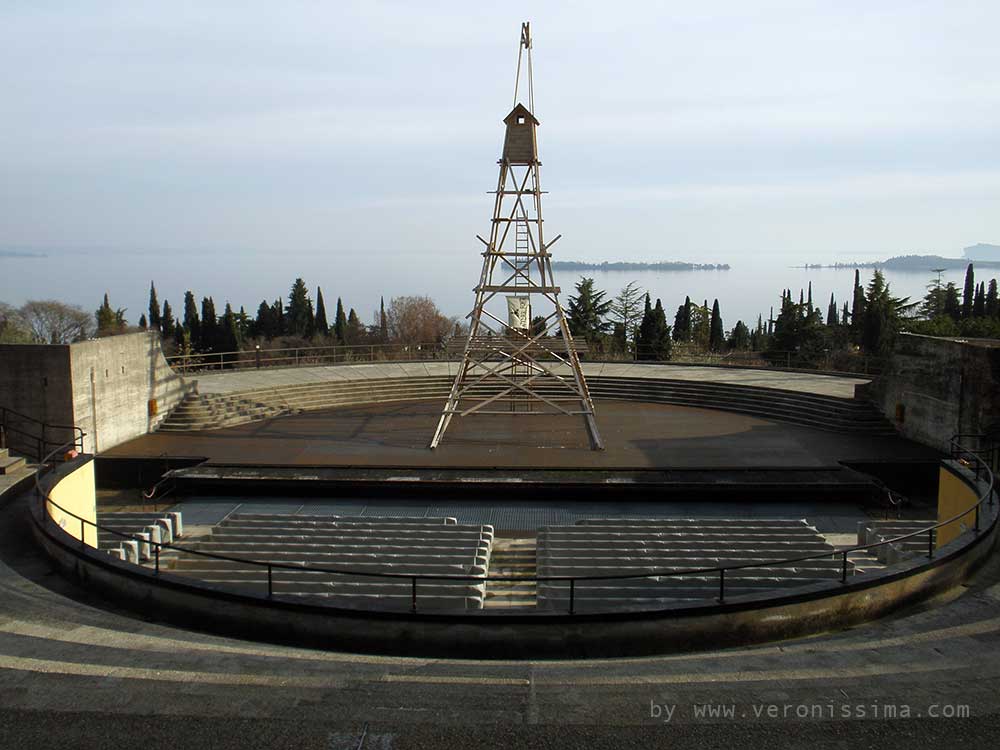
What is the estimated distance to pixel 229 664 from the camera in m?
6.57

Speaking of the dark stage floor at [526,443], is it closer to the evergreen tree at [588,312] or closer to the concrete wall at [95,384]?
the concrete wall at [95,384]

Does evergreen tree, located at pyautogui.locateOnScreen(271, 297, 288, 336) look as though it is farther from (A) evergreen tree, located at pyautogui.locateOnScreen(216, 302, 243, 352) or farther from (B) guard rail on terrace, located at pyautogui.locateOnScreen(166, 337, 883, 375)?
(B) guard rail on terrace, located at pyautogui.locateOnScreen(166, 337, 883, 375)

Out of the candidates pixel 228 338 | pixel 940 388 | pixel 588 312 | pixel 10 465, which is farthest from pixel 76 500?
pixel 228 338

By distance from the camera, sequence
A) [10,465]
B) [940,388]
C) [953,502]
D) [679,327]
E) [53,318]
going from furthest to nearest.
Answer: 1. [679,327]
2. [53,318]
3. [940,388]
4. [10,465]
5. [953,502]

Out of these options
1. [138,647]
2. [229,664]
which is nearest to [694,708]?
[229,664]

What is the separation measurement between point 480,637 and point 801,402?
18036 mm

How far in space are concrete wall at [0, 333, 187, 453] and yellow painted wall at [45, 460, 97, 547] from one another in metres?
5.37

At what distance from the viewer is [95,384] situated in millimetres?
18406

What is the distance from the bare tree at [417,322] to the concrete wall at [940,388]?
100 ft

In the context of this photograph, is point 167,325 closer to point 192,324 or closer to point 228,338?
point 192,324

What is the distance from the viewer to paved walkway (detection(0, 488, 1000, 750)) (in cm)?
533

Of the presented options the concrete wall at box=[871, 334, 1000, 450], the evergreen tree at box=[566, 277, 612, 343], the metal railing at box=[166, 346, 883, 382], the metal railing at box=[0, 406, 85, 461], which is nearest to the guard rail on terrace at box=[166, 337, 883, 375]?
the metal railing at box=[166, 346, 883, 382]

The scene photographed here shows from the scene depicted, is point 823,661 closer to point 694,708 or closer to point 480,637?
point 694,708

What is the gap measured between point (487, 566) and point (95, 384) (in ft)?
37.1
